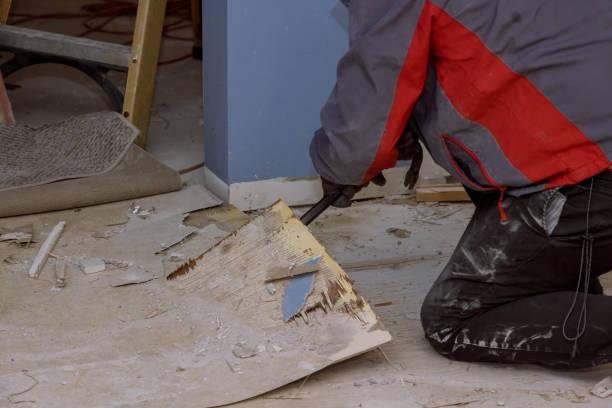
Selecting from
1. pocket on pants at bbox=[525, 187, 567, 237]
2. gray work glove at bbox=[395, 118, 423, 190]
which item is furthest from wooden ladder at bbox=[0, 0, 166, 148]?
pocket on pants at bbox=[525, 187, 567, 237]

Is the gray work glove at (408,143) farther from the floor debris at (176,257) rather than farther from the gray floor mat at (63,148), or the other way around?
the gray floor mat at (63,148)

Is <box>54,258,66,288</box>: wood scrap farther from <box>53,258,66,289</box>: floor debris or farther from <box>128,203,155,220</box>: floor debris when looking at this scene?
<box>128,203,155,220</box>: floor debris

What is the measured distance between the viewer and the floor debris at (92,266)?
2.12m

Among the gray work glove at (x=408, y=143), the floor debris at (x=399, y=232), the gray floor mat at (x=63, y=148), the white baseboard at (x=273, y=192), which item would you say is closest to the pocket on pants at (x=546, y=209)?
the gray work glove at (x=408, y=143)

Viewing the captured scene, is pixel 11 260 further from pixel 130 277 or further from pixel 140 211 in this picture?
pixel 140 211

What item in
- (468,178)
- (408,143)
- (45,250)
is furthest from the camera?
(45,250)

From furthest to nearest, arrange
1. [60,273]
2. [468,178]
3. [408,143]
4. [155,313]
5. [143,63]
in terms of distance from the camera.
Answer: [143,63]
[60,273]
[155,313]
[408,143]
[468,178]

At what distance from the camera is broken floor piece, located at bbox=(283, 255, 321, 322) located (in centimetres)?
180

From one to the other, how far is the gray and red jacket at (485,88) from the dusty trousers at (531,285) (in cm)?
7

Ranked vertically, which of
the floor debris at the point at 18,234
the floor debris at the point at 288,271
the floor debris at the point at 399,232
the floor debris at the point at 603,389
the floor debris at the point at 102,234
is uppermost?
the floor debris at the point at 288,271

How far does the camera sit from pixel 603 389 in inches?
64.3

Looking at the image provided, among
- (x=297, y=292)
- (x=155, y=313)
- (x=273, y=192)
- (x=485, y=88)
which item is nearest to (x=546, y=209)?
(x=485, y=88)

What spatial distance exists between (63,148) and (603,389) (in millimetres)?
2043

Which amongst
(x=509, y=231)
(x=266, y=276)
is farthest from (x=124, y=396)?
(x=509, y=231)
